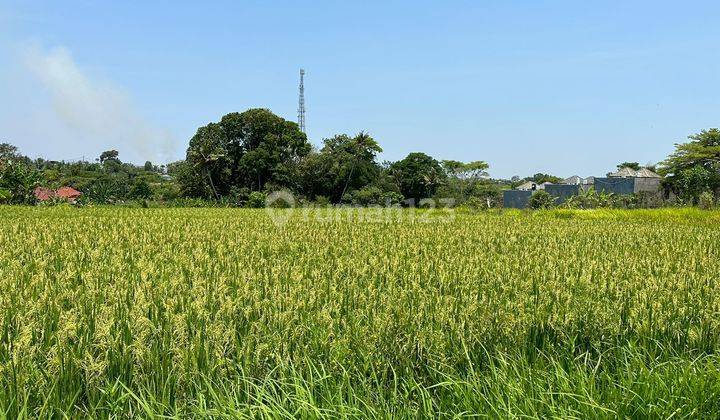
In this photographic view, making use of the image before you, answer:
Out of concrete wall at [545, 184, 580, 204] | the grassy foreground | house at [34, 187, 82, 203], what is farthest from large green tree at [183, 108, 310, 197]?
the grassy foreground

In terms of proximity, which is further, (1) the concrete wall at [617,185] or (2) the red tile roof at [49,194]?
(1) the concrete wall at [617,185]

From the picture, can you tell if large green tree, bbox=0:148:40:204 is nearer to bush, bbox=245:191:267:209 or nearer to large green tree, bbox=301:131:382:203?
bush, bbox=245:191:267:209

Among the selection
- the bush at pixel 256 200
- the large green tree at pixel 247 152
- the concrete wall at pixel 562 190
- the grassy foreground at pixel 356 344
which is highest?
the large green tree at pixel 247 152

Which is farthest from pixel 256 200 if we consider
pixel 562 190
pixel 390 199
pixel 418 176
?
pixel 562 190

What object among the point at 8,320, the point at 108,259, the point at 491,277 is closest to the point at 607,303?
the point at 491,277

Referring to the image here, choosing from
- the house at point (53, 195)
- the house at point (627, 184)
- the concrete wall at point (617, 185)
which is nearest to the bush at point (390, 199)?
the concrete wall at point (617, 185)

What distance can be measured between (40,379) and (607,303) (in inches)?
145

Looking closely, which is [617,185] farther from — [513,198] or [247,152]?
[247,152]

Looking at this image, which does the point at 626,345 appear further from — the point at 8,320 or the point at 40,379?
the point at 8,320

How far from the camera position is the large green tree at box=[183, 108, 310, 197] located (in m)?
43.6

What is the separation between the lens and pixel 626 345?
3.49 m

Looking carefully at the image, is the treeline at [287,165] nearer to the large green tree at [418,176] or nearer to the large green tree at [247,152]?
the large green tree at [247,152]

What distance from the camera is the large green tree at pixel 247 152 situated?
43562 millimetres

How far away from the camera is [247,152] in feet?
145
